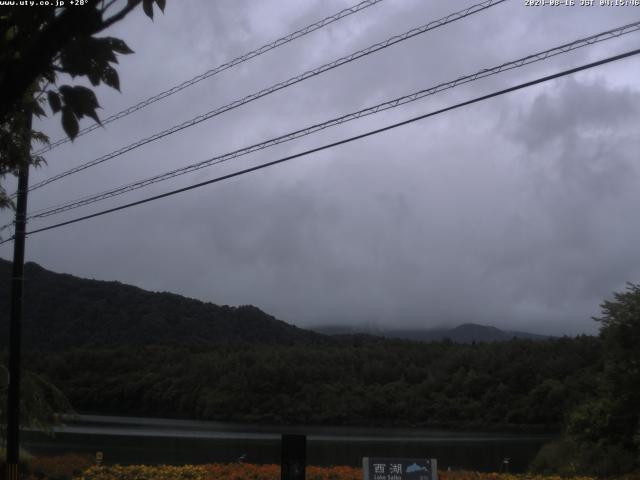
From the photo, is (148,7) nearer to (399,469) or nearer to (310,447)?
(399,469)

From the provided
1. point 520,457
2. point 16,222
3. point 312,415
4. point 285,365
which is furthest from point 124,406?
point 16,222

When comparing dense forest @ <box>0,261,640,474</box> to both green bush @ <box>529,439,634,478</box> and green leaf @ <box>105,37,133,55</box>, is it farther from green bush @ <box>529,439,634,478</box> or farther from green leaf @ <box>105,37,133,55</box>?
green leaf @ <box>105,37,133,55</box>

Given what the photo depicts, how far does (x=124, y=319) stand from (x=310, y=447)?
4260 centimetres

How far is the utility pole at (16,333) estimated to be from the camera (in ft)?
44.7

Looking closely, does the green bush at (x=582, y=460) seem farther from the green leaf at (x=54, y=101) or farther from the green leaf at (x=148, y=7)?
the green leaf at (x=54, y=101)

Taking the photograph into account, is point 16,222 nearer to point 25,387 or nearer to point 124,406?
point 25,387

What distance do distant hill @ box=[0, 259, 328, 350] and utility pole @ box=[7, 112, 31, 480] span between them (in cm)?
3004

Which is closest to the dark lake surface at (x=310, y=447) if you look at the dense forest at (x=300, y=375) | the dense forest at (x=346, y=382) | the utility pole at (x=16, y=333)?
the dense forest at (x=300, y=375)

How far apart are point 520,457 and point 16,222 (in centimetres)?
1812

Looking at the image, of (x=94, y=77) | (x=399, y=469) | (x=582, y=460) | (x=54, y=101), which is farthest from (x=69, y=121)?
(x=582, y=460)

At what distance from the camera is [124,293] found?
67938 mm

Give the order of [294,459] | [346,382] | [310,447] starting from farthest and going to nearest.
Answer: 1. [346,382]
2. [310,447]
3. [294,459]

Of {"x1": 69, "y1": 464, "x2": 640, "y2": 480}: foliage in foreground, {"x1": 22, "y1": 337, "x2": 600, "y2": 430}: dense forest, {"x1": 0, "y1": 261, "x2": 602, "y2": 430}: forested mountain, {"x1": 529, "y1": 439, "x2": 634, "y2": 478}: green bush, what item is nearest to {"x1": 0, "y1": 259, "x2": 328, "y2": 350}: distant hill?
{"x1": 0, "y1": 261, "x2": 602, "y2": 430}: forested mountain

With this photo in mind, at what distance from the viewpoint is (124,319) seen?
67188 mm
